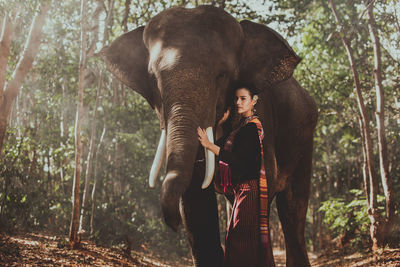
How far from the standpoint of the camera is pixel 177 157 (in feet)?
9.60

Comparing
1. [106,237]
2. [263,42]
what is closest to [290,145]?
[263,42]

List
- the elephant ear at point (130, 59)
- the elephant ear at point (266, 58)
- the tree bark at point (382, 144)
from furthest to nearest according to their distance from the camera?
the tree bark at point (382, 144)
the elephant ear at point (130, 59)
the elephant ear at point (266, 58)

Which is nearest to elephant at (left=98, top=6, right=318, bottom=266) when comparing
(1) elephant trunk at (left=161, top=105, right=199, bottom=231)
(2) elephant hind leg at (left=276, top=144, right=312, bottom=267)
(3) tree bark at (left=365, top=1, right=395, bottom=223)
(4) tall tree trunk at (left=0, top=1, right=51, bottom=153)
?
(1) elephant trunk at (left=161, top=105, right=199, bottom=231)

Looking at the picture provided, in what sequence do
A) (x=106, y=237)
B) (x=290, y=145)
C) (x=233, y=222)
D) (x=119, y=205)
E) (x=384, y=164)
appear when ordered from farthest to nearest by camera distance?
(x=119, y=205) → (x=106, y=237) → (x=384, y=164) → (x=290, y=145) → (x=233, y=222)

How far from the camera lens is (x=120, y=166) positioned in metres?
12.1

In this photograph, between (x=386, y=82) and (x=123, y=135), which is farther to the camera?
(x=123, y=135)

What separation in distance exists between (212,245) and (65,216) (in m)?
6.70

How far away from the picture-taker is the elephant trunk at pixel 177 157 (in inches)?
101

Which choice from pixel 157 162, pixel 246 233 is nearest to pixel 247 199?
pixel 246 233

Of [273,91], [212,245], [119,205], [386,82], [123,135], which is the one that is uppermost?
[386,82]

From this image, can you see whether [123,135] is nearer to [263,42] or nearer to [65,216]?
[65,216]

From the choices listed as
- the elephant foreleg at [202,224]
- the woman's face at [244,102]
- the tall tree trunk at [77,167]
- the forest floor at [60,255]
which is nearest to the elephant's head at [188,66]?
the elephant foreleg at [202,224]

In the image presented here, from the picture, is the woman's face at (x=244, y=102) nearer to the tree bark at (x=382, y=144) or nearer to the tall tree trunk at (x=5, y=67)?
the tall tree trunk at (x=5, y=67)

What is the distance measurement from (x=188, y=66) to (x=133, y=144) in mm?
9062
